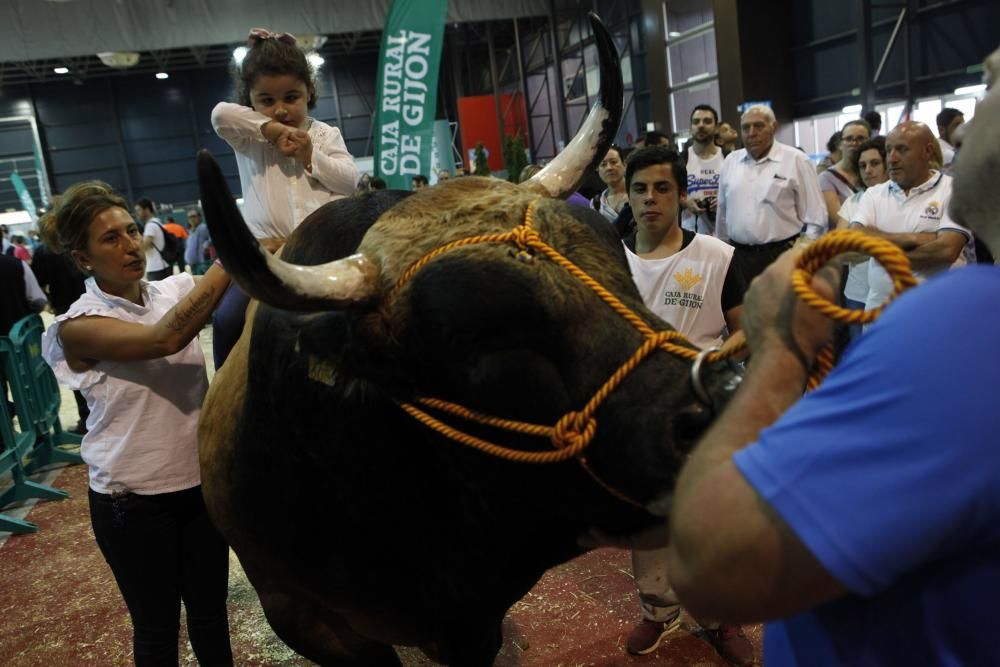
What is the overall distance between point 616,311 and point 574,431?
0.94 feet

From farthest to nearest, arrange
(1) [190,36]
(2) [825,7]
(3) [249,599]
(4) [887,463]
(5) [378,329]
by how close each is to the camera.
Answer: (1) [190,36], (2) [825,7], (3) [249,599], (5) [378,329], (4) [887,463]

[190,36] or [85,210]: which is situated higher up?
[190,36]

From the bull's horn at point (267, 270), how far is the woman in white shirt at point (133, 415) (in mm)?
1017

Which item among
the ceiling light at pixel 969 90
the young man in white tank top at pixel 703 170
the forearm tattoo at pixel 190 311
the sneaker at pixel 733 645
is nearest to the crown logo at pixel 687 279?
the sneaker at pixel 733 645

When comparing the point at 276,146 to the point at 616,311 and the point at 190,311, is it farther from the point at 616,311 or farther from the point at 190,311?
the point at 616,311

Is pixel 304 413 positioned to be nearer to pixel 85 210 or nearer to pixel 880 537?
pixel 85 210

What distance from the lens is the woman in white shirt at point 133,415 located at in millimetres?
2836

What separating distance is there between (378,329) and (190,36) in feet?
63.0

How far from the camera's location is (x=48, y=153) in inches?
1341

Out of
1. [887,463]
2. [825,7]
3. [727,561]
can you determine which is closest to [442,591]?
[727,561]

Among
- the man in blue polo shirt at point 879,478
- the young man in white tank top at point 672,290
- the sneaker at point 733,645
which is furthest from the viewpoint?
the young man in white tank top at point 672,290

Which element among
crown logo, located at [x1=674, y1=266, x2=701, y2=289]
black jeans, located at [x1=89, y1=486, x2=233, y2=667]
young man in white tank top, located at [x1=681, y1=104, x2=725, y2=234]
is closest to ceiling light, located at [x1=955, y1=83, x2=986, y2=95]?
young man in white tank top, located at [x1=681, y1=104, x2=725, y2=234]

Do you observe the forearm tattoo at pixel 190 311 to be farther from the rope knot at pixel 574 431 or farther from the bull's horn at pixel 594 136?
the rope knot at pixel 574 431

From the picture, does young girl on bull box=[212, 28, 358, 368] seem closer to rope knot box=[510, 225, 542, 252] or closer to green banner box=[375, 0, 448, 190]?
rope knot box=[510, 225, 542, 252]
